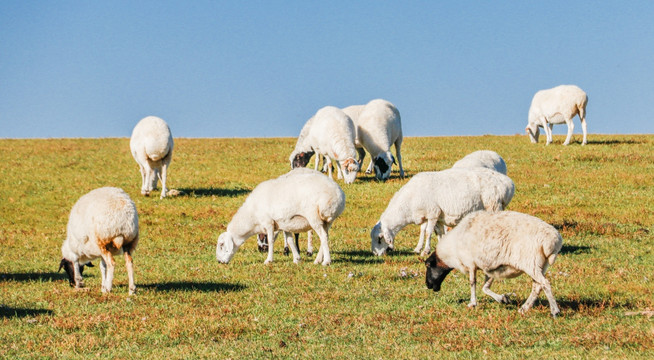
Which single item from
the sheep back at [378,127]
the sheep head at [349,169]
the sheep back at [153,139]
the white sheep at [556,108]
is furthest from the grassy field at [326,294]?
the white sheep at [556,108]

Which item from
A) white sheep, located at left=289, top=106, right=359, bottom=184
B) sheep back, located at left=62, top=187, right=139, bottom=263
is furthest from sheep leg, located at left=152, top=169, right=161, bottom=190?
sheep back, located at left=62, top=187, right=139, bottom=263

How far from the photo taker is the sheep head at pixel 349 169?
1005 inches

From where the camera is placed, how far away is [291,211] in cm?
1352

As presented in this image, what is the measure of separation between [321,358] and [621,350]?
3.29 meters

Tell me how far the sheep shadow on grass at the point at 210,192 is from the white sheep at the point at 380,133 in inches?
198

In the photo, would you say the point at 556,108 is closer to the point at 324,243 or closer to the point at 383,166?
the point at 383,166

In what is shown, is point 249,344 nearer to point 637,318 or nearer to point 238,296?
point 238,296

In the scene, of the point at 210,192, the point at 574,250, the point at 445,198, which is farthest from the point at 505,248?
the point at 210,192

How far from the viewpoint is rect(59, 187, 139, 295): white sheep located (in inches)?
429

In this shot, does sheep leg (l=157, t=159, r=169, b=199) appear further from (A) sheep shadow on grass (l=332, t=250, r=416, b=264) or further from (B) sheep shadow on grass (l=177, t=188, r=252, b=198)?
(A) sheep shadow on grass (l=332, t=250, r=416, b=264)

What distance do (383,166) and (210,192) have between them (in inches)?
258

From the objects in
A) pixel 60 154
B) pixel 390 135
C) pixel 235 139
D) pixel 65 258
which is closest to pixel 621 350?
pixel 65 258

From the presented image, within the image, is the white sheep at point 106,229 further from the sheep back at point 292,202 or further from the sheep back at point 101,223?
the sheep back at point 292,202

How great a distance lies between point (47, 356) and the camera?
830 cm
